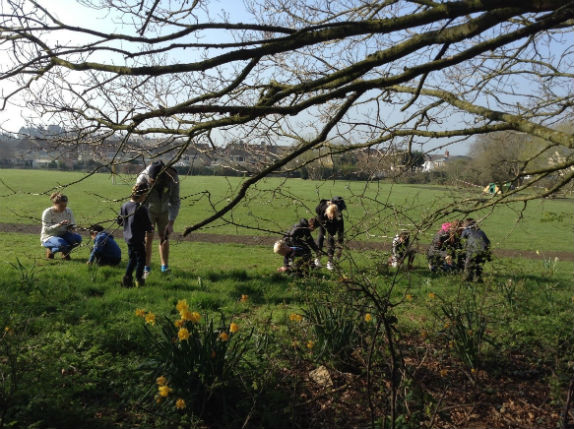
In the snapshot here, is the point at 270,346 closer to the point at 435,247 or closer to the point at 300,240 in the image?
the point at 300,240

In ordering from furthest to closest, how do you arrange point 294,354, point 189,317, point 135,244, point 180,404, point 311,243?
1. point 135,244
2. point 294,354
3. point 311,243
4. point 189,317
5. point 180,404

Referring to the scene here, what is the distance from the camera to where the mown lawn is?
9.20 ft

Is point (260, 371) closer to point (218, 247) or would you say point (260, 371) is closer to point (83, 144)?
point (83, 144)

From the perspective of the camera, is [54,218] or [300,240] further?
[54,218]

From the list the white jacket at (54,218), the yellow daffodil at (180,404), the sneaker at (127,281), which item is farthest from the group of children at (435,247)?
the white jacket at (54,218)

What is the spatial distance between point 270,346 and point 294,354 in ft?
0.65

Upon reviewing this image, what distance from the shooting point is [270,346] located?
3514 mm

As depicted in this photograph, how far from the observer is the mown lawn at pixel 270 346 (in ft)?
9.20

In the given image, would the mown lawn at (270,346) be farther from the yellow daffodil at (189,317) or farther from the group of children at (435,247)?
the yellow daffodil at (189,317)

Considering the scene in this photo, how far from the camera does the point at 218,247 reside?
34.7 ft

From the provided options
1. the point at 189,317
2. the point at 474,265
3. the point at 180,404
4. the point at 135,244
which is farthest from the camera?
the point at 135,244

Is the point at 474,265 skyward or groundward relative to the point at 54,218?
skyward

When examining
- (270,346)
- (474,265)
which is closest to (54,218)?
(270,346)

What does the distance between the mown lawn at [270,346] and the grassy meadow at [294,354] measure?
0.01m
